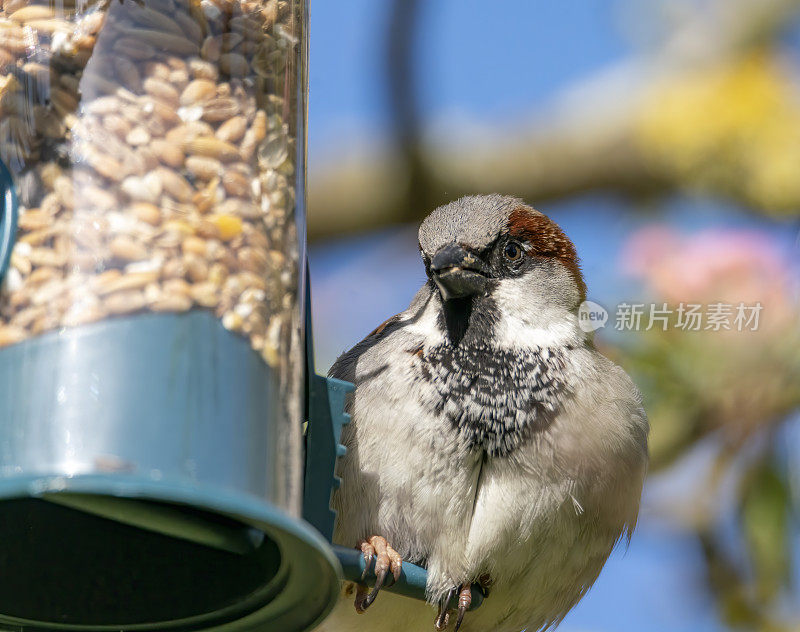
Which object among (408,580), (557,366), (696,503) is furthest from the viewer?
(696,503)

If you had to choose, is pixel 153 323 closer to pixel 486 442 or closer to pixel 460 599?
pixel 486 442

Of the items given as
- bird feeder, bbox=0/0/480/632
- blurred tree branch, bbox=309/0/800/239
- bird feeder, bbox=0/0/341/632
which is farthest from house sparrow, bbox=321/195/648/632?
blurred tree branch, bbox=309/0/800/239

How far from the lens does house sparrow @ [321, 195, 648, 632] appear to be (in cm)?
311

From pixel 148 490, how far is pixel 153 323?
37 centimetres

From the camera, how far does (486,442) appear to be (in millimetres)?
3113

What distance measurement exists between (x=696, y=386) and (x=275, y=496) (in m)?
1.97

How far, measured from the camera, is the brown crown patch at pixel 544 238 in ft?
11.6

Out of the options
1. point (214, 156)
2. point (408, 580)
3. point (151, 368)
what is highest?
point (214, 156)

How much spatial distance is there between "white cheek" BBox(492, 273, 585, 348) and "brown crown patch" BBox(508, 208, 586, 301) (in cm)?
9

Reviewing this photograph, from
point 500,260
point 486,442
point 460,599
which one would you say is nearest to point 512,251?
point 500,260

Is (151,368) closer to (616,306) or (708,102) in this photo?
(616,306)

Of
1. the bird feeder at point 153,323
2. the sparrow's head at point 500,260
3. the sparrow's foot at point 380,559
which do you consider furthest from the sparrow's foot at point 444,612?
the sparrow's head at point 500,260

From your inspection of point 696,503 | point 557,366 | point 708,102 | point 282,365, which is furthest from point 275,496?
point 708,102

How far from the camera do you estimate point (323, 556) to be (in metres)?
2.22
